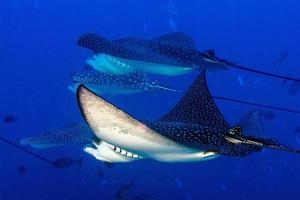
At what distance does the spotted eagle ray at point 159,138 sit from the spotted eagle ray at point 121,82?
2.86 metres

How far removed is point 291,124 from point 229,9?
31299mm

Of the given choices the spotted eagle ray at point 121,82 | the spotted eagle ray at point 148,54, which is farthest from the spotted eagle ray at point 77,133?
the spotted eagle ray at point 121,82

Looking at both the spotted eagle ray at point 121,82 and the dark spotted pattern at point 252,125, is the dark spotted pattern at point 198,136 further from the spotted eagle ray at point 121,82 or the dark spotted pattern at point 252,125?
the spotted eagle ray at point 121,82

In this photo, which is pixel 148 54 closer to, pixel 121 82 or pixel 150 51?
pixel 150 51

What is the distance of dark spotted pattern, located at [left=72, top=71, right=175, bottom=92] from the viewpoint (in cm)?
646

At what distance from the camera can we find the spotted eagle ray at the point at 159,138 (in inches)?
92.0

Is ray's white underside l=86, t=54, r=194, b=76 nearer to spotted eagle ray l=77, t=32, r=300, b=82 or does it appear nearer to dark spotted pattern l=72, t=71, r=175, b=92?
spotted eagle ray l=77, t=32, r=300, b=82

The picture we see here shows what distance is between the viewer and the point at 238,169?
1462 cm

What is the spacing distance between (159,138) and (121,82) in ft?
13.7

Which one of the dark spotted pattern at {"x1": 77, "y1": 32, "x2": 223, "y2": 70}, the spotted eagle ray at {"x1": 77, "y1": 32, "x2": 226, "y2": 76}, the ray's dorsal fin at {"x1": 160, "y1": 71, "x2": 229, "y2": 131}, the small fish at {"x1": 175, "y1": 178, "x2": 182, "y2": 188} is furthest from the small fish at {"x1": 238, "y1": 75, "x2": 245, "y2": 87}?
the ray's dorsal fin at {"x1": 160, "y1": 71, "x2": 229, "y2": 131}

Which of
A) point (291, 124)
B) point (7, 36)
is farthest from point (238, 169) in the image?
point (7, 36)

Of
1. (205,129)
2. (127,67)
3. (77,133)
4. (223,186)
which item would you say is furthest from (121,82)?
(223,186)

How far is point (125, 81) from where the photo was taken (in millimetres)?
6660

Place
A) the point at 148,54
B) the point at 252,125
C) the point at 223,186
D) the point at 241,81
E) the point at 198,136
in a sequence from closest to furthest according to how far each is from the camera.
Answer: the point at 198,136 < the point at 252,125 < the point at 148,54 < the point at 223,186 < the point at 241,81
